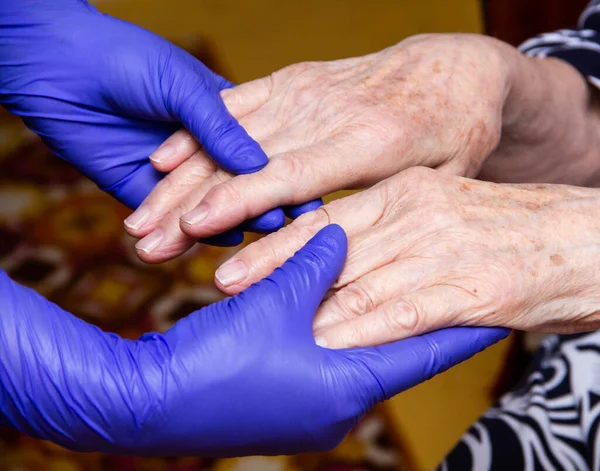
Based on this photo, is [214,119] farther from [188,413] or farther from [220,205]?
[188,413]

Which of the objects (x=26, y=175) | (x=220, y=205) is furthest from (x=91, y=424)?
(x=26, y=175)

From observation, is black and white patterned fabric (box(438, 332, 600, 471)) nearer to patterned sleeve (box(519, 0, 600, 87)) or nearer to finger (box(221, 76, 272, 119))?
patterned sleeve (box(519, 0, 600, 87))

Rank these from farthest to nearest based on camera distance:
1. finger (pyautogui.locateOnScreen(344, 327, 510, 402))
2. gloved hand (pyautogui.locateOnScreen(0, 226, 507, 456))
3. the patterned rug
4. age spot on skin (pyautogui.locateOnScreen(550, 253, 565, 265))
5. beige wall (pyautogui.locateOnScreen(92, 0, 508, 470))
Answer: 1. beige wall (pyautogui.locateOnScreen(92, 0, 508, 470))
2. the patterned rug
3. age spot on skin (pyautogui.locateOnScreen(550, 253, 565, 265))
4. finger (pyautogui.locateOnScreen(344, 327, 510, 402))
5. gloved hand (pyautogui.locateOnScreen(0, 226, 507, 456))

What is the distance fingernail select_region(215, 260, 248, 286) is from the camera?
94 centimetres

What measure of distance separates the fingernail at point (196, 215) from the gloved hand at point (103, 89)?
76mm

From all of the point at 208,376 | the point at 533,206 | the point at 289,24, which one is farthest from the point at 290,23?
the point at 208,376

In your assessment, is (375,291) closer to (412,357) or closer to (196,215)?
(412,357)

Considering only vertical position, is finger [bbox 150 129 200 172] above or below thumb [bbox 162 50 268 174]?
below

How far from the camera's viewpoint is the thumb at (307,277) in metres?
0.82

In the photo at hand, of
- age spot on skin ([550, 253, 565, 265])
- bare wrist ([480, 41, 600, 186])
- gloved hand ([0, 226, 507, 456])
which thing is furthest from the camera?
bare wrist ([480, 41, 600, 186])

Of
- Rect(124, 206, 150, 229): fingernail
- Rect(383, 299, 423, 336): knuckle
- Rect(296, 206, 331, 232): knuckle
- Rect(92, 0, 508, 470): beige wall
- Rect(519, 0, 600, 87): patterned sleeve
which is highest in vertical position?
Rect(519, 0, 600, 87): patterned sleeve

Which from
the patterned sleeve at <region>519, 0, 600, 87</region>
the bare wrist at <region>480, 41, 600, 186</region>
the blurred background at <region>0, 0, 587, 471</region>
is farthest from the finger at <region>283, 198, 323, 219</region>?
the blurred background at <region>0, 0, 587, 471</region>

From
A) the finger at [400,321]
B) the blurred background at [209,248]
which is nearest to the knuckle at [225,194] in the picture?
the finger at [400,321]

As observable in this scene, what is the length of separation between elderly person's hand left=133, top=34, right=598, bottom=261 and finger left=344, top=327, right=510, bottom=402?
0.88ft
